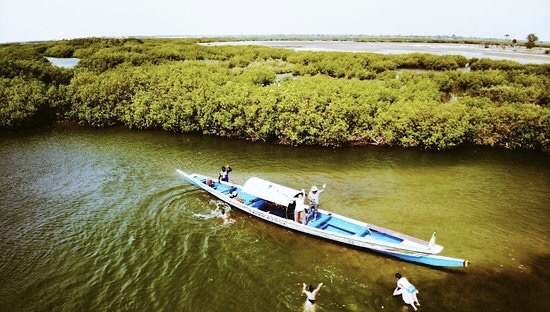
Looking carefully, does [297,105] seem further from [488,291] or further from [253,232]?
[488,291]

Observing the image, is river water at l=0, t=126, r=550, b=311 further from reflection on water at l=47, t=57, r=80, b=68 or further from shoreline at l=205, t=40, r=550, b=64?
shoreline at l=205, t=40, r=550, b=64

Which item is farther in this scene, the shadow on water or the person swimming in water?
the person swimming in water

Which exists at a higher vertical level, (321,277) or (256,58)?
(256,58)

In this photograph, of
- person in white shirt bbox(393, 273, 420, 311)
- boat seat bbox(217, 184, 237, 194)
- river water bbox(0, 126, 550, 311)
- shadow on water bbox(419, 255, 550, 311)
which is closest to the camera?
person in white shirt bbox(393, 273, 420, 311)

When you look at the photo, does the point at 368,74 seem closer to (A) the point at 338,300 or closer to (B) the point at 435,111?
(B) the point at 435,111

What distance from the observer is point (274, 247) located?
20.7 m

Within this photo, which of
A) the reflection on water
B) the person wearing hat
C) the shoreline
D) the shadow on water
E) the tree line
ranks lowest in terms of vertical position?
the shadow on water

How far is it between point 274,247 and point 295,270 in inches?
95.5

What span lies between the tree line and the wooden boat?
1355 cm

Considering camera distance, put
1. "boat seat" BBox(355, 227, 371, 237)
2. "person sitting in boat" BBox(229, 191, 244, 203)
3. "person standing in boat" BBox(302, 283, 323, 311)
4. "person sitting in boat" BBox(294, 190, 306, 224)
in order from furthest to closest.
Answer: "person sitting in boat" BBox(229, 191, 244, 203), "person sitting in boat" BBox(294, 190, 306, 224), "boat seat" BBox(355, 227, 371, 237), "person standing in boat" BBox(302, 283, 323, 311)

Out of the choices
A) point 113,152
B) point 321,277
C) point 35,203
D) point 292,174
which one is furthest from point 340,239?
point 113,152

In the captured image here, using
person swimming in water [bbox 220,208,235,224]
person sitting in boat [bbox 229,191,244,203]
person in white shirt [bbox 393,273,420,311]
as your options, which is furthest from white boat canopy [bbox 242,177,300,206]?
person in white shirt [bbox 393,273,420,311]

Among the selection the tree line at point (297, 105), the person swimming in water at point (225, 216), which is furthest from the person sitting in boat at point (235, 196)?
the tree line at point (297, 105)

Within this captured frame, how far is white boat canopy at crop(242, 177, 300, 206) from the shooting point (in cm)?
2181
